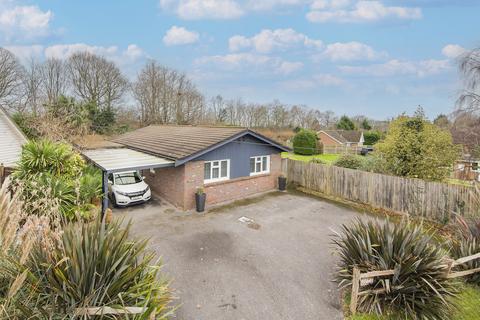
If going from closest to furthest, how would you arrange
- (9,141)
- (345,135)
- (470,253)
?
(470,253) < (9,141) < (345,135)

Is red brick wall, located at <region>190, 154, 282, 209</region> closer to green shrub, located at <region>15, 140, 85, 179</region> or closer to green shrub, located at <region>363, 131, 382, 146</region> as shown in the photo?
green shrub, located at <region>15, 140, 85, 179</region>

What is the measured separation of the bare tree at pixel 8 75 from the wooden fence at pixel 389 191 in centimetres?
3007

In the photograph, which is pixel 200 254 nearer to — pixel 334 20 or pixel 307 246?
pixel 307 246

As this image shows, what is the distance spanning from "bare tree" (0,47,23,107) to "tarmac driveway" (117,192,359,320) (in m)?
25.8

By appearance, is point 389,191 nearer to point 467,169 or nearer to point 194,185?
point 467,169

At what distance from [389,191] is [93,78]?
36544mm

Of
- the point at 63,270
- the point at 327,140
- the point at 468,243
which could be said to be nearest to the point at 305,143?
the point at 327,140

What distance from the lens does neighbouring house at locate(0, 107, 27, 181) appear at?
1213 centimetres

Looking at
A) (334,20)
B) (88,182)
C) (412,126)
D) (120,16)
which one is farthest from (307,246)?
(120,16)

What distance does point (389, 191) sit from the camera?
12.0 m

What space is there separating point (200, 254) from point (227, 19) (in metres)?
13.6

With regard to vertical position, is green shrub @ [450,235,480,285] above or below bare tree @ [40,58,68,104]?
below

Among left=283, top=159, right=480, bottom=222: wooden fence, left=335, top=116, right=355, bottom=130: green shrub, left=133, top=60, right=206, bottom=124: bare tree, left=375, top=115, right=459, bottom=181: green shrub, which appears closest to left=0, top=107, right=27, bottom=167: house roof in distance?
left=283, top=159, right=480, bottom=222: wooden fence

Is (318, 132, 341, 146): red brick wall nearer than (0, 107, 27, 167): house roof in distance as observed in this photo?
No
